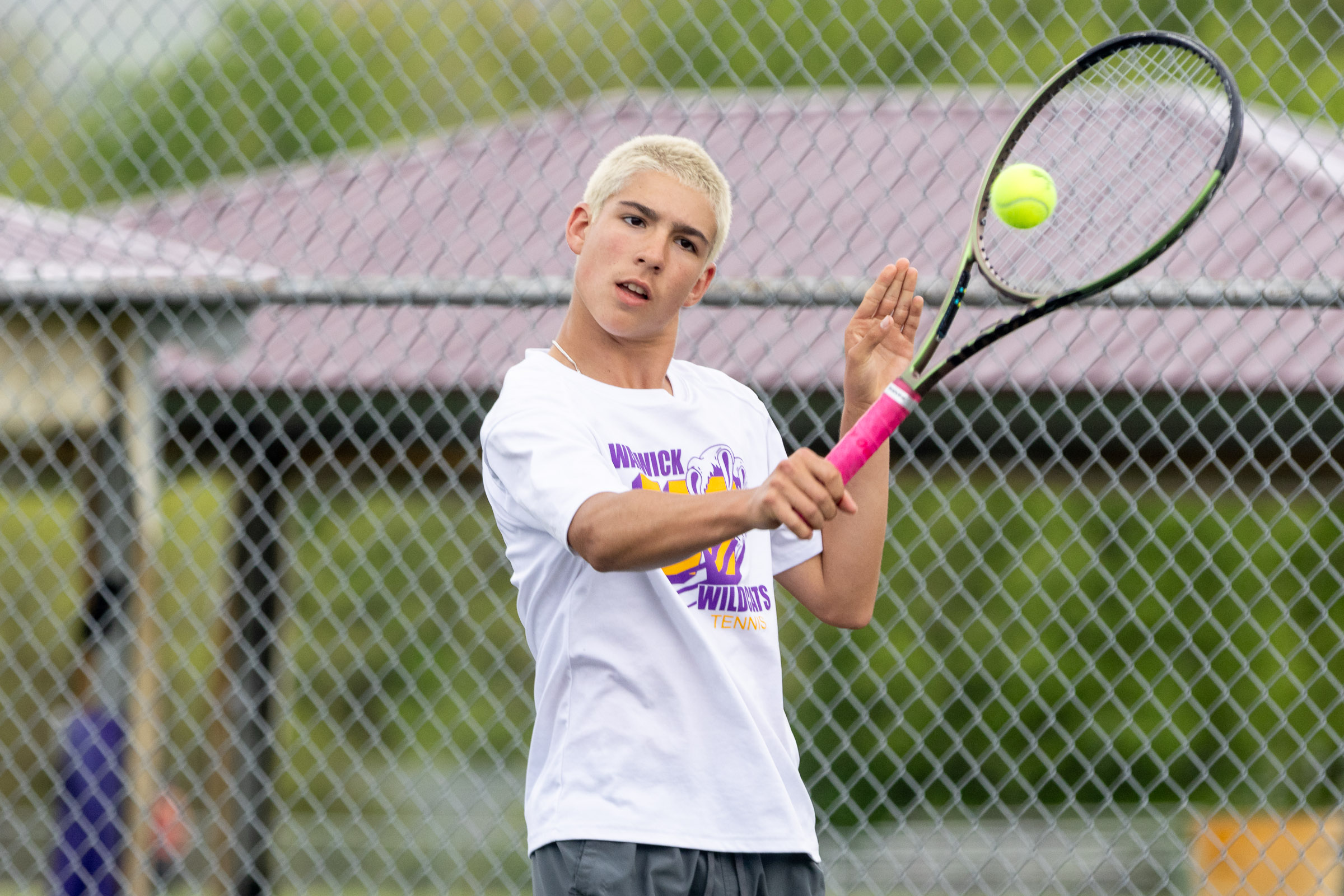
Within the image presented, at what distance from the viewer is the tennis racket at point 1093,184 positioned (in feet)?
6.36

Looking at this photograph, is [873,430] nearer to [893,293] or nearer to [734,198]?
[893,293]

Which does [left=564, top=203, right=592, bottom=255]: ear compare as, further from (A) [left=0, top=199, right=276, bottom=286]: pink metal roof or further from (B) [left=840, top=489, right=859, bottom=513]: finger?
(A) [left=0, top=199, right=276, bottom=286]: pink metal roof

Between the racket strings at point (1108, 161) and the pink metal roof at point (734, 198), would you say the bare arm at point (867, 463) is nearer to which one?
the racket strings at point (1108, 161)

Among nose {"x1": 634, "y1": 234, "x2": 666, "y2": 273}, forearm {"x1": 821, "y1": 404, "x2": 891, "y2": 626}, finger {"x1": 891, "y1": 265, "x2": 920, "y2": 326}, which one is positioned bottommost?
forearm {"x1": 821, "y1": 404, "x2": 891, "y2": 626}

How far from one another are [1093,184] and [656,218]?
1349mm

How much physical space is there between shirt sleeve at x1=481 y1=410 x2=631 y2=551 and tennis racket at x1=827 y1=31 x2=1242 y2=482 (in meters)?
0.30

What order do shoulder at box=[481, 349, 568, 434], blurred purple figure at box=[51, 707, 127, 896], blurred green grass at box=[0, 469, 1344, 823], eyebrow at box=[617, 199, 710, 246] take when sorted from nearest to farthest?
shoulder at box=[481, 349, 568, 434] < eyebrow at box=[617, 199, 710, 246] < blurred purple figure at box=[51, 707, 127, 896] < blurred green grass at box=[0, 469, 1344, 823]

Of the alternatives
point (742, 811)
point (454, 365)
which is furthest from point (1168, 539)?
point (742, 811)

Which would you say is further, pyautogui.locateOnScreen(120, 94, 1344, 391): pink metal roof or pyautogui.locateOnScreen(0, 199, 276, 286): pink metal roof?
pyautogui.locateOnScreen(120, 94, 1344, 391): pink metal roof

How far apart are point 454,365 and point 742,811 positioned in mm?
2586

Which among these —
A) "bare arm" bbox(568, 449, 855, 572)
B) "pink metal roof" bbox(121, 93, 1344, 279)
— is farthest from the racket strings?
"bare arm" bbox(568, 449, 855, 572)

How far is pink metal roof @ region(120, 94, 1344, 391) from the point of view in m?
3.61

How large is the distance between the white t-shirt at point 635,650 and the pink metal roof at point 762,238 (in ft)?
5.00

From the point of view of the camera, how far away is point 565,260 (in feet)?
14.4
